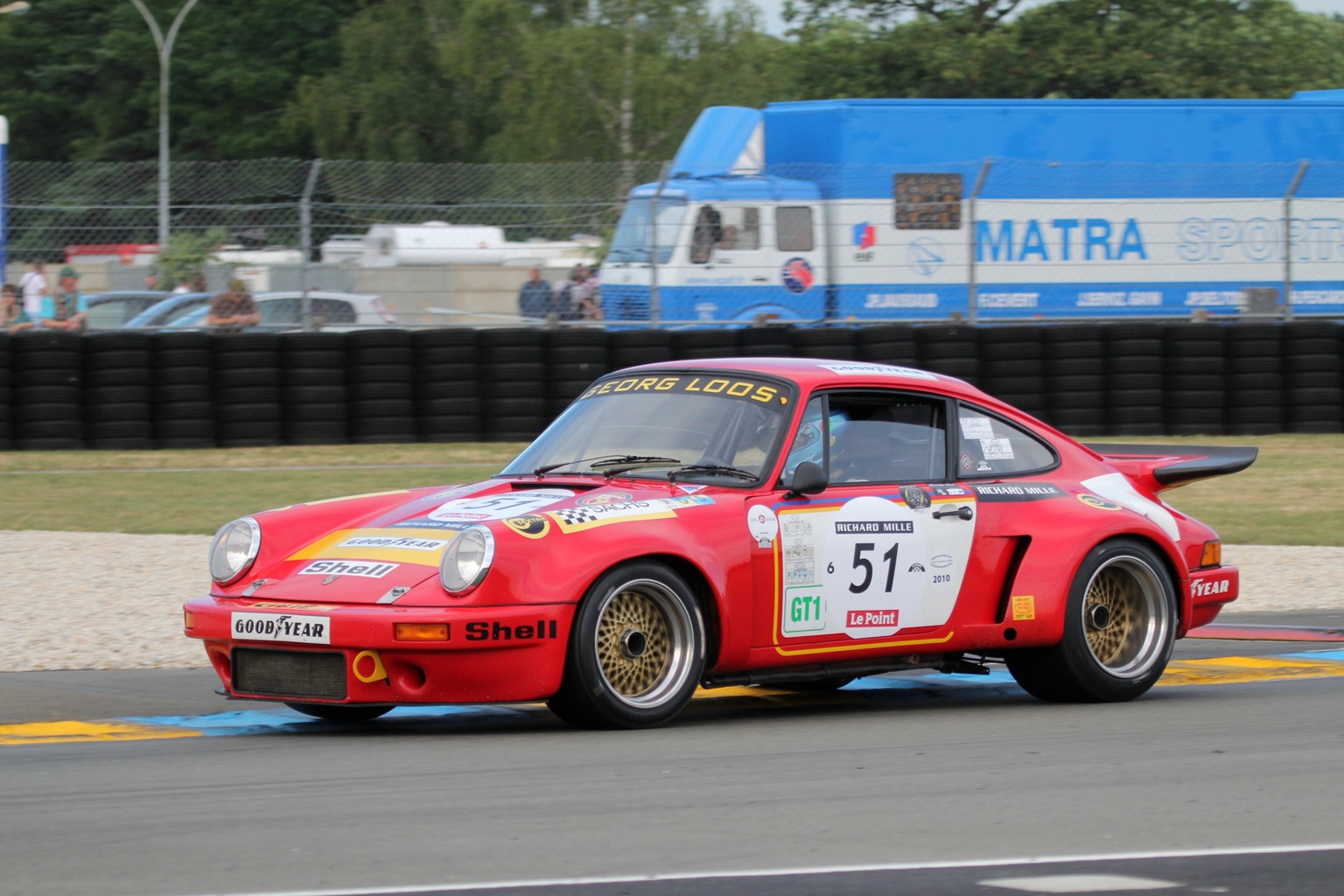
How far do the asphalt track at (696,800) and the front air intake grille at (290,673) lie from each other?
17cm

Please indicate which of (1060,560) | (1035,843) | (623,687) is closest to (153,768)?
(623,687)

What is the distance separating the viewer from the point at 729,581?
5.55 metres

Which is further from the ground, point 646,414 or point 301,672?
point 646,414

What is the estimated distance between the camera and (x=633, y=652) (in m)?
5.41

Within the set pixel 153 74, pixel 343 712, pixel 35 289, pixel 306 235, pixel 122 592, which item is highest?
pixel 153 74

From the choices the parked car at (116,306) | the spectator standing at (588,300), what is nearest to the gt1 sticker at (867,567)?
the spectator standing at (588,300)

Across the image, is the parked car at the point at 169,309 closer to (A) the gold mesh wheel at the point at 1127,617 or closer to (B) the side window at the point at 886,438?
(B) the side window at the point at 886,438

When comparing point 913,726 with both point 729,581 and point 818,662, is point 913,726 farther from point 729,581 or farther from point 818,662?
point 729,581

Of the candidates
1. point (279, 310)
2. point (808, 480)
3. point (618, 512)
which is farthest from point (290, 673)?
point (279, 310)

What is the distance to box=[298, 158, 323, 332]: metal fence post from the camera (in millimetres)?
15508

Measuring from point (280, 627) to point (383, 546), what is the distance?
1.35 feet

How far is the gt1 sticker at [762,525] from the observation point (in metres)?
5.65

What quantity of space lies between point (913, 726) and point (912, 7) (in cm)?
3961

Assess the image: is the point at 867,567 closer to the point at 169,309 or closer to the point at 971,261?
the point at 971,261
